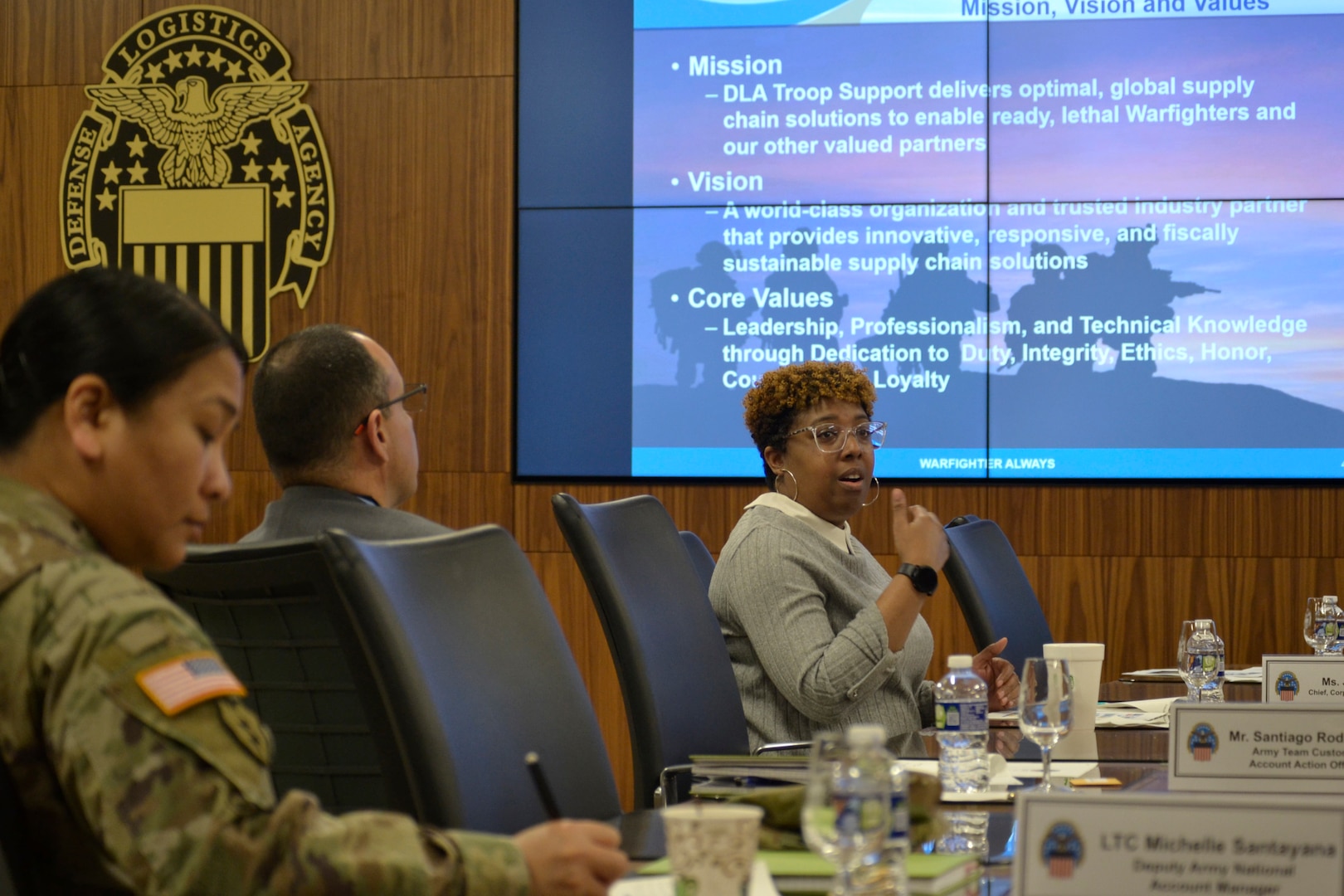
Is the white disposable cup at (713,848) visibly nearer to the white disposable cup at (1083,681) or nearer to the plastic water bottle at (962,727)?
the plastic water bottle at (962,727)

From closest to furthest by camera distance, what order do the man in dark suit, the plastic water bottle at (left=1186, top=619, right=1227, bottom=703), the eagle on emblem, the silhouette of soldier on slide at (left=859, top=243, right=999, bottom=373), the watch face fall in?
1. the man in dark suit
2. the plastic water bottle at (left=1186, top=619, right=1227, bottom=703)
3. the watch face
4. the silhouette of soldier on slide at (left=859, top=243, right=999, bottom=373)
5. the eagle on emblem

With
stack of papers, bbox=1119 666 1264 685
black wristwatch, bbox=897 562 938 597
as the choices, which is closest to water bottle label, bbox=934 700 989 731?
black wristwatch, bbox=897 562 938 597


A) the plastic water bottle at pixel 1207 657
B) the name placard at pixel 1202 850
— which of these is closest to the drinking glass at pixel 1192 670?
the plastic water bottle at pixel 1207 657

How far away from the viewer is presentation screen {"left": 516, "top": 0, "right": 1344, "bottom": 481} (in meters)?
4.99

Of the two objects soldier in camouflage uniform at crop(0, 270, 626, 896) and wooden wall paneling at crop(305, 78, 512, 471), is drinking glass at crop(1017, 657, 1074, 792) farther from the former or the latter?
wooden wall paneling at crop(305, 78, 512, 471)

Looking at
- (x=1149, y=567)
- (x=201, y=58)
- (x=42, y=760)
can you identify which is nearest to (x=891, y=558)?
(x=1149, y=567)

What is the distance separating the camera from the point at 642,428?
5.23m

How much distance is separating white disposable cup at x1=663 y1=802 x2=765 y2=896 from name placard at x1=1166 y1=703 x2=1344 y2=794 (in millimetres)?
815

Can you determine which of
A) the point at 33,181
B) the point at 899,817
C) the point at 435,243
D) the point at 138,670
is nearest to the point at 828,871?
the point at 899,817

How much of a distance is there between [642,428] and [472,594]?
3.60 metres

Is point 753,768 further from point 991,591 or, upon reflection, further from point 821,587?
point 991,591

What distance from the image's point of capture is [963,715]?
1812mm

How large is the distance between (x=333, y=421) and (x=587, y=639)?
119 inches

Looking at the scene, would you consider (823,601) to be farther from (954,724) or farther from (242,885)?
(242,885)
